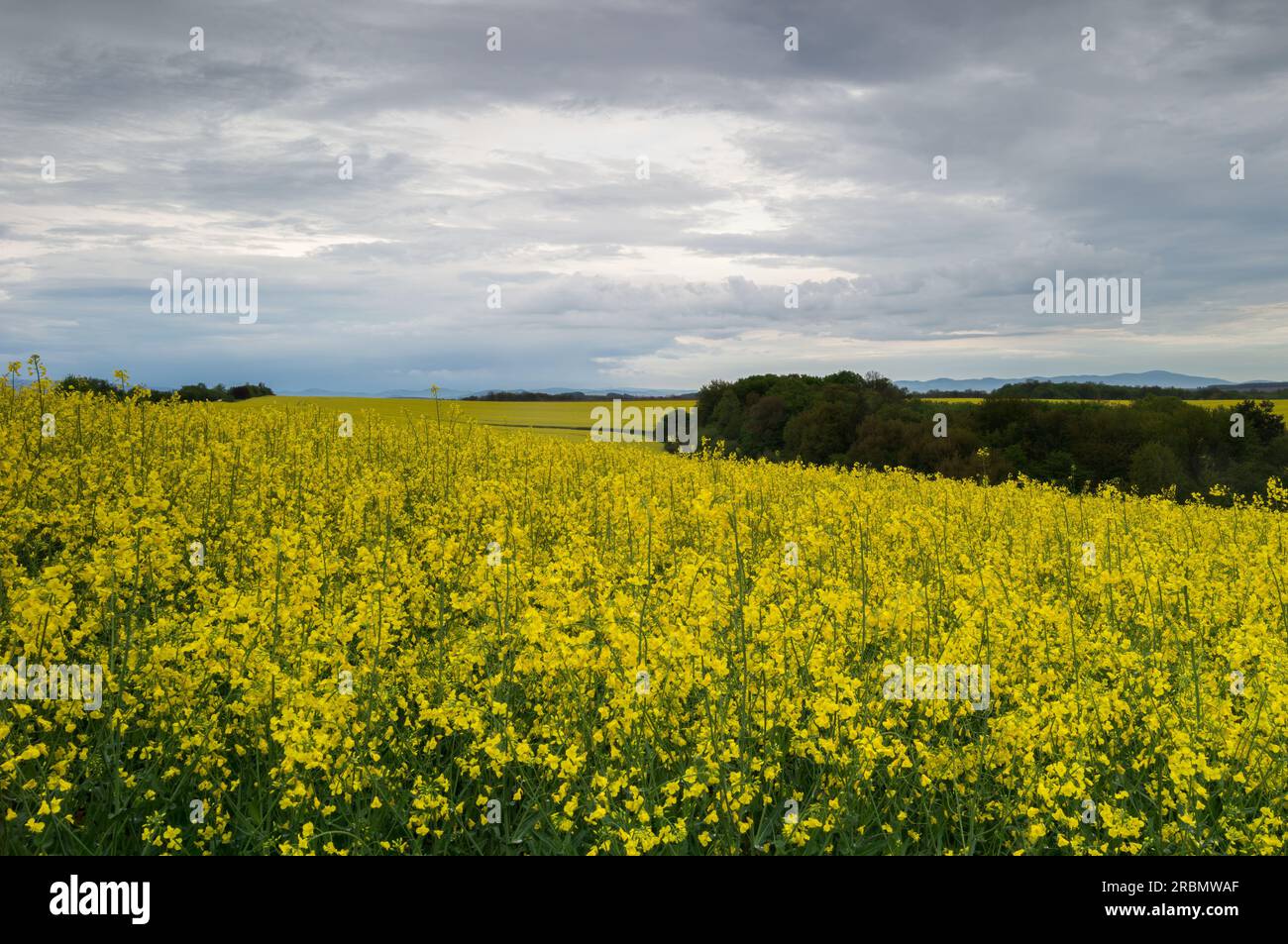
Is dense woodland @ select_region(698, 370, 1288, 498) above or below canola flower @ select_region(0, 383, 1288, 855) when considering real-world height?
above

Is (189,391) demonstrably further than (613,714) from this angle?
Yes

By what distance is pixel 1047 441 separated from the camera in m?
31.4

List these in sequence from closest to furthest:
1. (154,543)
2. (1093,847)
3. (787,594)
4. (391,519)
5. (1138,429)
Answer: (1093,847) < (154,543) < (787,594) < (391,519) < (1138,429)

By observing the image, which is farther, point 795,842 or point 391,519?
point 391,519

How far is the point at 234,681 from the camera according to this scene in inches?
161

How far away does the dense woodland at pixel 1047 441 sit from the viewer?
28.1 m

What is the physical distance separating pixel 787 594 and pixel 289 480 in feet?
21.3

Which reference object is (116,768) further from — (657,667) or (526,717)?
(657,667)

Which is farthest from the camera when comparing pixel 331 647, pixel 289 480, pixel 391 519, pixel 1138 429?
pixel 1138 429

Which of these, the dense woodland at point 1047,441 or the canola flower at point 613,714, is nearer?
the canola flower at point 613,714

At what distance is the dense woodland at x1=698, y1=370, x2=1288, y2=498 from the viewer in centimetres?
2809

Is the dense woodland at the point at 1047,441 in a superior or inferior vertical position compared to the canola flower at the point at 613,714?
superior

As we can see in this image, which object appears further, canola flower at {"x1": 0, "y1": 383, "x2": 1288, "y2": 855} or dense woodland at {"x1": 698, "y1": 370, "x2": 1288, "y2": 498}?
dense woodland at {"x1": 698, "y1": 370, "x2": 1288, "y2": 498}

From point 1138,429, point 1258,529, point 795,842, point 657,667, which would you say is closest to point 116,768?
point 657,667
